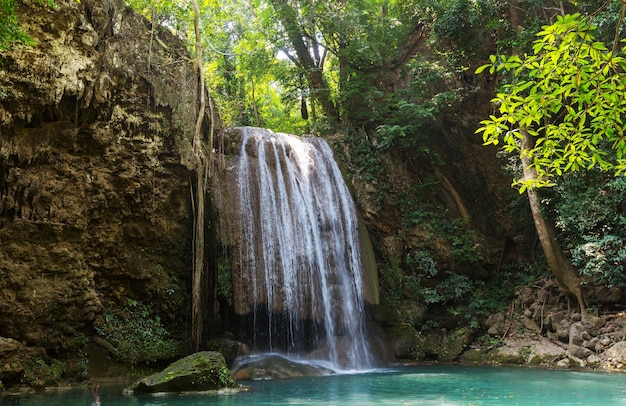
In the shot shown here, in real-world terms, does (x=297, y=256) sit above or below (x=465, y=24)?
below

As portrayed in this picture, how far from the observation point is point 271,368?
9891mm

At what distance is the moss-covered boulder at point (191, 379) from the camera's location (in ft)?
25.4

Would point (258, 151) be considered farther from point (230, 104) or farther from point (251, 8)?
point (251, 8)

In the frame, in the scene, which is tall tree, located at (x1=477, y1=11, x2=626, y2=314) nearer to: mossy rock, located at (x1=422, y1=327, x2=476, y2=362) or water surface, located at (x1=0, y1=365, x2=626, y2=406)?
water surface, located at (x1=0, y1=365, x2=626, y2=406)

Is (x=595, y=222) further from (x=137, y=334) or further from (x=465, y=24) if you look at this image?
(x=137, y=334)

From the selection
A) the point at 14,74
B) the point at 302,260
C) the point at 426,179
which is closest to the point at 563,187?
the point at 426,179

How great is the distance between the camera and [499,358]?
12.2 m

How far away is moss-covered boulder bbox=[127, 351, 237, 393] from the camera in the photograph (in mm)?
7742

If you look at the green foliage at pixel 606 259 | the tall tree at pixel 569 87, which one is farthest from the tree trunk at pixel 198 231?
the green foliage at pixel 606 259

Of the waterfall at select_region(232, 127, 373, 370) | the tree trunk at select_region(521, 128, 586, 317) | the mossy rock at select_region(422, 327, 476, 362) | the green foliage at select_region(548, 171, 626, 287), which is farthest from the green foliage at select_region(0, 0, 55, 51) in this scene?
the green foliage at select_region(548, 171, 626, 287)

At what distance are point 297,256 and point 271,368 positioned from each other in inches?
118

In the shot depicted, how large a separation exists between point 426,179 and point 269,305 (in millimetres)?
6948

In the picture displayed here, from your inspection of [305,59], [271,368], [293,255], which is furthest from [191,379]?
[305,59]

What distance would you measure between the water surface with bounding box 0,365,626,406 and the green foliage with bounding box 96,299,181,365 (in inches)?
51.2
